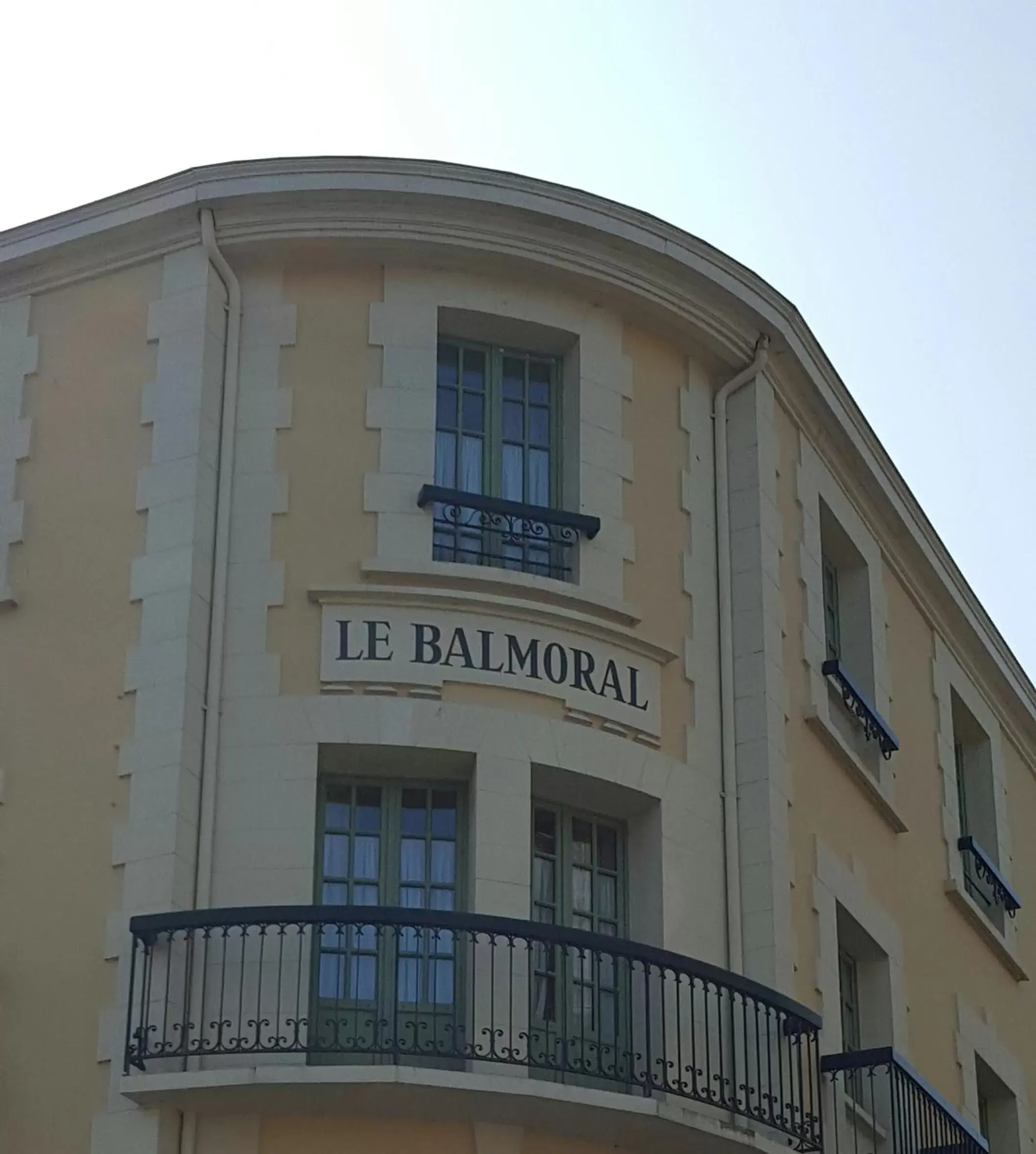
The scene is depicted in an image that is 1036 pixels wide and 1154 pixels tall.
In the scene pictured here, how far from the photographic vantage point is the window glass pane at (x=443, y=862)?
16.1 meters

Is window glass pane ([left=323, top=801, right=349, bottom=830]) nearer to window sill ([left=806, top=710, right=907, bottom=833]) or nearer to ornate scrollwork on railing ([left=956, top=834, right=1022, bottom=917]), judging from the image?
window sill ([left=806, top=710, right=907, bottom=833])

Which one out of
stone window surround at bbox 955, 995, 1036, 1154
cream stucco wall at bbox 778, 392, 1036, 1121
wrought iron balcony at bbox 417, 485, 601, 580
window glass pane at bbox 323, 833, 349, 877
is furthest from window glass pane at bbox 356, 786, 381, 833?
stone window surround at bbox 955, 995, 1036, 1154

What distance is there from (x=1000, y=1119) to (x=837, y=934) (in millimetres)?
3878

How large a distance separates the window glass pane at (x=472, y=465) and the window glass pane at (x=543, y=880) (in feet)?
8.11

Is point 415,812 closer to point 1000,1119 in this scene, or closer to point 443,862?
point 443,862

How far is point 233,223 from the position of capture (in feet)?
57.1

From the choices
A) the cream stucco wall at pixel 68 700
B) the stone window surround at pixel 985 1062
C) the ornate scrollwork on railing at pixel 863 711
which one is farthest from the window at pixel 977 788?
the cream stucco wall at pixel 68 700

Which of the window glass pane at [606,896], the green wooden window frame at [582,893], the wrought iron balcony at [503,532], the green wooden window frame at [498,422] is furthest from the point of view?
the green wooden window frame at [498,422]

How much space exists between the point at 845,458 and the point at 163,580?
6.05 meters

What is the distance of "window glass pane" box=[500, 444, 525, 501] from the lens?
1747 centimetres

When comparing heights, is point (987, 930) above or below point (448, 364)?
below

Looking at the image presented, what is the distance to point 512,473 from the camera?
17562 mm

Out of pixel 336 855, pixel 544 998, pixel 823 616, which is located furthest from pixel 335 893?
pixel 823 616

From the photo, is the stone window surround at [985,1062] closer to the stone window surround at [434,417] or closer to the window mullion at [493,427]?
the stone window surround at [434,417]
